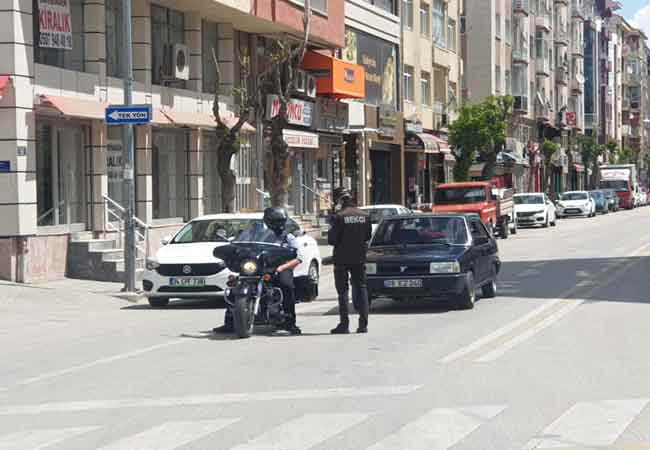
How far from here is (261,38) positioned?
122 feet

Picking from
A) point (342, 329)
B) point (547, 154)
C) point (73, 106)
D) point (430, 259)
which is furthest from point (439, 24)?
point (342, 329)

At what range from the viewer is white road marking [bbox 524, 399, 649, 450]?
7.95 metres

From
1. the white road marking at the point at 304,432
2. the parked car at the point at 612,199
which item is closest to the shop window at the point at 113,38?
the white road marking at the point at 304,432

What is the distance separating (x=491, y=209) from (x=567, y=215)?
95.2 feet

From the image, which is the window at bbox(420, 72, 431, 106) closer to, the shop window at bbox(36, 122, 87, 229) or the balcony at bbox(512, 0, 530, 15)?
the balcony at bbox(512, 0, 530, 15)

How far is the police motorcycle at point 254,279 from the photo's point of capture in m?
14.3

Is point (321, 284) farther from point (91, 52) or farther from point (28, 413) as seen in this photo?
point (28, 413)

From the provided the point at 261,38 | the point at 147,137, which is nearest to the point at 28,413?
the point at 147,137

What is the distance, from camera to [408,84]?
54469 mm

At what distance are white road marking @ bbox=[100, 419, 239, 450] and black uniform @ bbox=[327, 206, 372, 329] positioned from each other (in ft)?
19.1

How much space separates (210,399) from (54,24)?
16.3m

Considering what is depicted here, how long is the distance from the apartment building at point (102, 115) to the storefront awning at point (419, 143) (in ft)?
48.6

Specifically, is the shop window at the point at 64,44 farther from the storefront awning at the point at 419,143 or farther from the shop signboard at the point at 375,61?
the storefront awning at the point at 419,143

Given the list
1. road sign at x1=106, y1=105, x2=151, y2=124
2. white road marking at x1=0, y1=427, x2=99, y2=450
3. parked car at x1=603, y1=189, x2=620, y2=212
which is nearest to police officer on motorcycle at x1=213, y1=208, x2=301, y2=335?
white road marking at x1=0, y1=427, x2=99, y2=450
